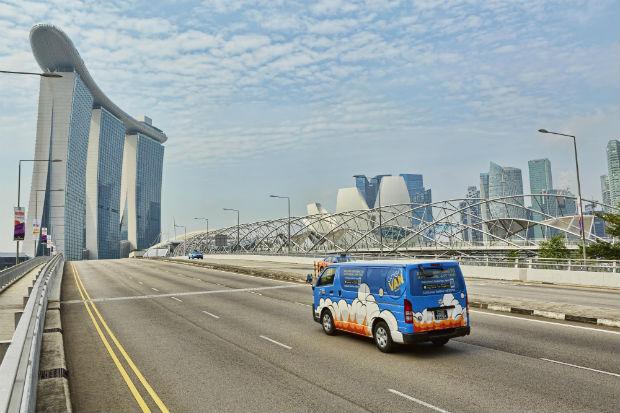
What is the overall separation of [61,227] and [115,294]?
160433 millimetres

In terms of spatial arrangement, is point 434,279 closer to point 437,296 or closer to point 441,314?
point 437,296

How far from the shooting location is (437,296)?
11.9m

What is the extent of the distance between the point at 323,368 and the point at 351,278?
359 cm

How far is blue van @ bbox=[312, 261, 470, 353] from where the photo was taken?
38.1ft

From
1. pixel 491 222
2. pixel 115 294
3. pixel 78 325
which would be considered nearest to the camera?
pixel 78 325

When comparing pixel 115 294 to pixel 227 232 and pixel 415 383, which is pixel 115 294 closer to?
pixel 415 383

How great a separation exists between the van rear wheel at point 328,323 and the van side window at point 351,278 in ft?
3.99

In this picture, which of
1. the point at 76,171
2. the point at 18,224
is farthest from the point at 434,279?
the point at 76,171

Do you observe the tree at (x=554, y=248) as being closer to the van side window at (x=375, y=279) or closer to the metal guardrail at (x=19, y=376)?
the van side window at (x=375, y=279)

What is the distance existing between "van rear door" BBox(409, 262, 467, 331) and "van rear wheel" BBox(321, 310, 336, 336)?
12.0ft

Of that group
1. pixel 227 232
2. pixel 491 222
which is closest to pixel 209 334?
pixel 491 222

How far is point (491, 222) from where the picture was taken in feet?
349

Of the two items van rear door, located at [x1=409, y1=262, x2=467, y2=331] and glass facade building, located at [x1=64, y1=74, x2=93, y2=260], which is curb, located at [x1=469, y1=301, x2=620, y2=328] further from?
glass facade building, located at [x1=64, y1=74, x2=93, y2=260]

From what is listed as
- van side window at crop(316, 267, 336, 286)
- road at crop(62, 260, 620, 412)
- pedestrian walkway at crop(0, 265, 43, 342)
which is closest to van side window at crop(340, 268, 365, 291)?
van side window at crop(316, 267, 336, 286)
